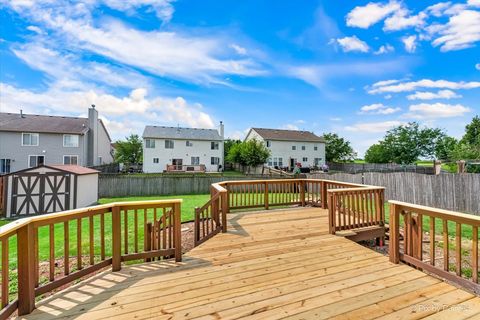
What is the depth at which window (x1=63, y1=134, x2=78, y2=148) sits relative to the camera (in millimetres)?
22219

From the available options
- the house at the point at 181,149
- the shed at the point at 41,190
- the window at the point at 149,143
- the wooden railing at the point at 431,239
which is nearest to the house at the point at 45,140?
the window at the point at 149,143

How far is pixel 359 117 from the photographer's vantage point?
98.5 ft

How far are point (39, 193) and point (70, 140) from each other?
46.6 feet

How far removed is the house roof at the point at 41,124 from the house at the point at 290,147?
68.5ft

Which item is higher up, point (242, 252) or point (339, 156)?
point (339, 156)

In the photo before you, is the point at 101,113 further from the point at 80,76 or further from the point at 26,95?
the point at 80,76

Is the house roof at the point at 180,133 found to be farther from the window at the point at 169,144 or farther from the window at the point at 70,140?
the window at the point at 70,140

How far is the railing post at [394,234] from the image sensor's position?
3.46 metres

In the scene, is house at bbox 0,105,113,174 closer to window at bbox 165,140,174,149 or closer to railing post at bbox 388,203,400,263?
window at bbox 165,140,174,149

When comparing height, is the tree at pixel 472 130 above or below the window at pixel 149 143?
above

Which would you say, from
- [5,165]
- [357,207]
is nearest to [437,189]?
[357,207]

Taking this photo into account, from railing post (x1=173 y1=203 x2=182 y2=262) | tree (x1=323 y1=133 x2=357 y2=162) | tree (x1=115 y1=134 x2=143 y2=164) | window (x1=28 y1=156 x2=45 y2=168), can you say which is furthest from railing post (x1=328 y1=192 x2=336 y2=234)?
tree (x1=323 y1=133 x2=357 y2=162)

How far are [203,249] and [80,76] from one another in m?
13.0

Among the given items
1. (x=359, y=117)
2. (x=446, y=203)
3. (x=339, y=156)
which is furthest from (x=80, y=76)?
(x=339, y=156)
